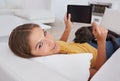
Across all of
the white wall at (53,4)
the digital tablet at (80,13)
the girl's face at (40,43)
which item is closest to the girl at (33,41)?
the girl's face at (40,43)

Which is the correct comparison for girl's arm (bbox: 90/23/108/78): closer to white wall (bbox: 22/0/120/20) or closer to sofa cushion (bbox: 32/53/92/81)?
sofa cushion (bbox: 32/53/92/81)

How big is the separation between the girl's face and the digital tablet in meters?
0.95

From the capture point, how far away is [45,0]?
416cm

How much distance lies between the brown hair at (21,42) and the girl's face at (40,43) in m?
0.02

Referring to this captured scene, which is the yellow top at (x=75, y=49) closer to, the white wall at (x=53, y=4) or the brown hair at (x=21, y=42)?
the brown hair at (x=21, y=42)

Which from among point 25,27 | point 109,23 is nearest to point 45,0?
point 109,23

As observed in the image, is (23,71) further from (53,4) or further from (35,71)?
(53,4)

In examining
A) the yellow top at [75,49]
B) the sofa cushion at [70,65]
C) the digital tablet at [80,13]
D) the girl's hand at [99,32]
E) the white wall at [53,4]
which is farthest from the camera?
the white wall at [53,4]

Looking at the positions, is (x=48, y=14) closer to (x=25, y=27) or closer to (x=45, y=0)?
(x=45, y=0)

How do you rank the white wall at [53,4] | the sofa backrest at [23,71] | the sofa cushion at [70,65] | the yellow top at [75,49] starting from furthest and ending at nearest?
the white wall at [53,4] < the yellow top at [75,49] < the sofa cushion at [70,65] < the sofa backrest at [23,71]

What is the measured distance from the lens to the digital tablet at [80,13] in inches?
79.9

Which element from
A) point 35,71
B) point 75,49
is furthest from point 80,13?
point 35,71

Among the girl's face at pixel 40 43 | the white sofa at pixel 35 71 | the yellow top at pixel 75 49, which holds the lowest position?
the yellow top at pixel 75 49

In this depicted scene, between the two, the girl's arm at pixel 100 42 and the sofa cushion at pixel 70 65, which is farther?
Answer: the girl's arm at pixel 100 42
